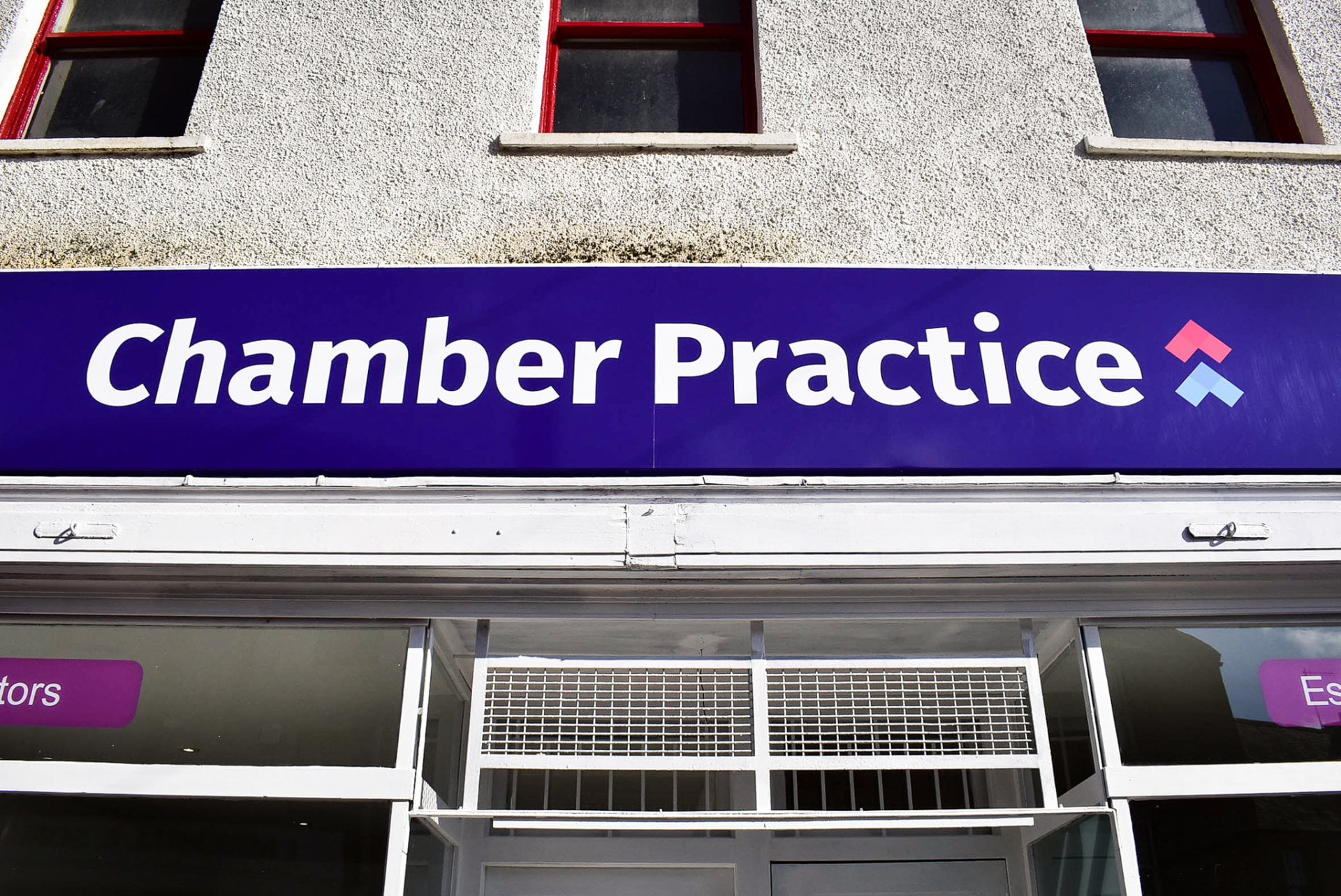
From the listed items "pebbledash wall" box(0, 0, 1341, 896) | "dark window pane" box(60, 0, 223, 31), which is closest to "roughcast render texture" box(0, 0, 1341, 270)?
"pebbledash wall" box(0, 0, 1341, 896)

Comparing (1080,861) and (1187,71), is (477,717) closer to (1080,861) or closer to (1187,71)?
(1080,861)

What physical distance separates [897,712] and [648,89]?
10.7ft

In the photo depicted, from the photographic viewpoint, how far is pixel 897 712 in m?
3.67

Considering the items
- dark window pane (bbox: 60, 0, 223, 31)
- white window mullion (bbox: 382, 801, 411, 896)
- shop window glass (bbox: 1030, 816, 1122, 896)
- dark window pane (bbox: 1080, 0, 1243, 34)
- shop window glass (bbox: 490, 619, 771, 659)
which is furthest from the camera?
dark window pane (bbox: 60, 0, 223, 31)

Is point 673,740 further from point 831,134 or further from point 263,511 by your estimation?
point 831,134

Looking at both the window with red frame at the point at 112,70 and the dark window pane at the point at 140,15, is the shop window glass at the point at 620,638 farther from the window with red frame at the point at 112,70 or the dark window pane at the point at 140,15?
the dark window pane at the point at 140,15

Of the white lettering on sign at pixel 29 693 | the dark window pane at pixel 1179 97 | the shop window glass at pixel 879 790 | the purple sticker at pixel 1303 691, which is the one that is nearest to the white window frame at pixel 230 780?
the white lettering on sign at pixel 29 693

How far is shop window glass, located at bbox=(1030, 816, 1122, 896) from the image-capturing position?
344 centimetres

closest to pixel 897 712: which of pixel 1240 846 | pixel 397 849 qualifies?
pixel 1240 846

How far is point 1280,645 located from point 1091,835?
108 cm

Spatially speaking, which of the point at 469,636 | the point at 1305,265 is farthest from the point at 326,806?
the point at 1305,265

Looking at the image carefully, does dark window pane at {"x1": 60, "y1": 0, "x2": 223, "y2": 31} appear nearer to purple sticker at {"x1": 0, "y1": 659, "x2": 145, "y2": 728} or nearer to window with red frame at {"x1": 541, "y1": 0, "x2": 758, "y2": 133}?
window with red frame at {"x1": 541, "y1": 0, "x2": 758, "y2": 133}

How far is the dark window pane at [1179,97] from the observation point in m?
4.93

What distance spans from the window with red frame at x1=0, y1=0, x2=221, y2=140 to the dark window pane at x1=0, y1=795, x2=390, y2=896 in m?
3.18
